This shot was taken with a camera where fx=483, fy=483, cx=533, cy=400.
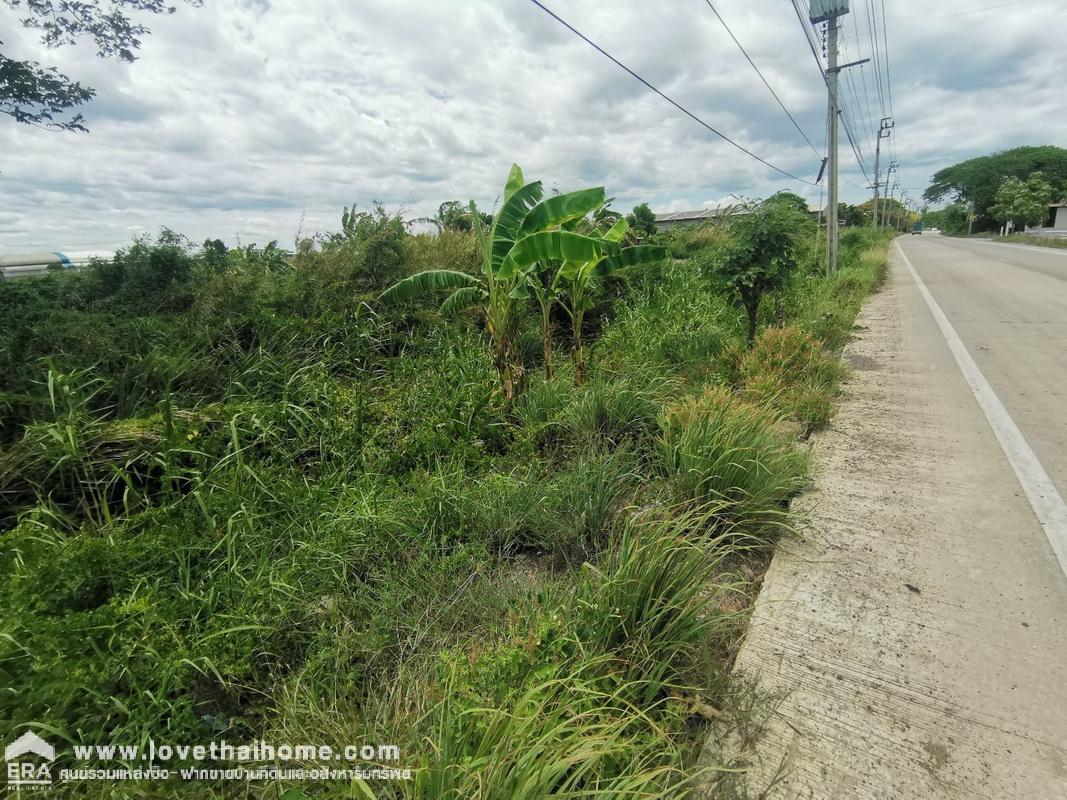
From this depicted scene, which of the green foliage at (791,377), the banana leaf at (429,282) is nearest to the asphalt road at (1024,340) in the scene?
the green foliage at (791,377)

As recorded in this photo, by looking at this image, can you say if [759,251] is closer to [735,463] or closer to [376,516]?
[735,463]

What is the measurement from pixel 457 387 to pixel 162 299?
3.44 metres

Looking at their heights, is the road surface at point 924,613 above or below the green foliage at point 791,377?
below

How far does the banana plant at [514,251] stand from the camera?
502 centimetres

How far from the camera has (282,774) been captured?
1863 millimetres

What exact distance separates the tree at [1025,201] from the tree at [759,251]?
2997 inches

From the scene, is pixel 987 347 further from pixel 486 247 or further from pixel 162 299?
pixel 162 299

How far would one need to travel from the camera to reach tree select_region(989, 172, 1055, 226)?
56.6 m

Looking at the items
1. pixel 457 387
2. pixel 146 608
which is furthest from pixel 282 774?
pixel 457 387

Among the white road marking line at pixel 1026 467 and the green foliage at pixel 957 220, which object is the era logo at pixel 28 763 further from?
the green foliage at pixel 957 220

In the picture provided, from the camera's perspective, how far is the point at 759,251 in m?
6.57

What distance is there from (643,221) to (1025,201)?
230 feet

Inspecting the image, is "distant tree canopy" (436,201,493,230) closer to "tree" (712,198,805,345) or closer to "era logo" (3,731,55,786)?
"tree" (712,198,805,345)

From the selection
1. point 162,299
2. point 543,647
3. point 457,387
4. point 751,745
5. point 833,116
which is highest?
point 833,116
